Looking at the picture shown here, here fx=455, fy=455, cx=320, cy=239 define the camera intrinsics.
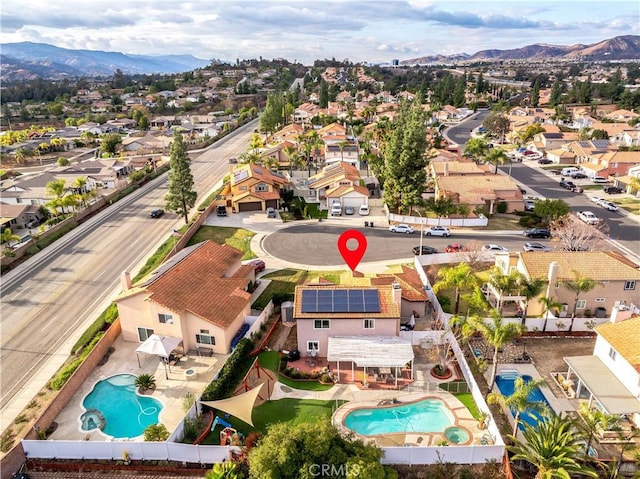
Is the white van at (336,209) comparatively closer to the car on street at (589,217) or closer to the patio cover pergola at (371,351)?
the car on street at (589,217)

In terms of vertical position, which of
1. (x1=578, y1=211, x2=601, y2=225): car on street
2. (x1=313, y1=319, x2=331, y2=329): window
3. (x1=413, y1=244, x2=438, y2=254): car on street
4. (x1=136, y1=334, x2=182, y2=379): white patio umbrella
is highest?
(x1=578, y1=211, x2=601, y2=225): car on street

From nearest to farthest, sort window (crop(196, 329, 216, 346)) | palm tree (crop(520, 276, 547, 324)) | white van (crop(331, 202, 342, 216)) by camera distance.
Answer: window (crop(196, 329, 216, 346)), palm tree (crop(520, 276, 547, 324)), white van (crop(331, 202, 342, 216))

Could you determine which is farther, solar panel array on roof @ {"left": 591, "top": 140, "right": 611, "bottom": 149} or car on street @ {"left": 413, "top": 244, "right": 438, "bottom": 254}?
solar panel array on roof @ {"left": 591, "top": 140, "right": 611, "bottom": 149}

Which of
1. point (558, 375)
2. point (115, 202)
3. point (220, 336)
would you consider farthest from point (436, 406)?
point (115, 202)

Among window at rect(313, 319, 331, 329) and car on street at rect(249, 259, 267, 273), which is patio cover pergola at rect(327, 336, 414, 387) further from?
car on street at rect(249, 259, 267, 273)

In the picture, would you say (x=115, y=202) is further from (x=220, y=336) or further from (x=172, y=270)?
(x=220, y=336)

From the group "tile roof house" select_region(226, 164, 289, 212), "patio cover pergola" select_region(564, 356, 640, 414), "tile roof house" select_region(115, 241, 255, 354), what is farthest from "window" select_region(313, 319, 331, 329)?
"tile roof house" select_region(226, 164, 289, 212)

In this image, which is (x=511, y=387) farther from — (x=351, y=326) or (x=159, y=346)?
(x=159, y=346)

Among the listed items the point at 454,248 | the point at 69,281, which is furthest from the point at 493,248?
the point at 69,281

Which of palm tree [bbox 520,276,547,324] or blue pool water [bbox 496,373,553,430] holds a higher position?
palm tree [bbox 520,276,547,324]
